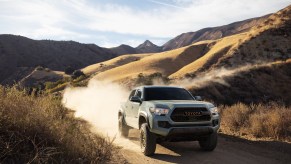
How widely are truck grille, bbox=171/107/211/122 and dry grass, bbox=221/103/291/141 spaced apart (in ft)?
13.9

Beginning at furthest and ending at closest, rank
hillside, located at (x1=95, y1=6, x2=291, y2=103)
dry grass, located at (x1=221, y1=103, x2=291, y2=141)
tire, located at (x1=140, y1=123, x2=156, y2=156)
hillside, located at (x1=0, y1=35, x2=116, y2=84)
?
hillside, located at (x1=0, y1=35, x2=116, y2=84), hillside, located at (x1=95, y1=6, x2=291, y2=103), dry grass, located at (x1=221, y1=103, x2=291, y2=141), tire, located at (x1=140, y1=123, x2=156, y2=156)

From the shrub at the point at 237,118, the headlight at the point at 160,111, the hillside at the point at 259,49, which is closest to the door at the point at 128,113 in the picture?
the headlight at the point at 160,111

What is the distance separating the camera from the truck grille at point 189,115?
9602mm

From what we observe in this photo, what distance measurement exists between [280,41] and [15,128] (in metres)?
44.7

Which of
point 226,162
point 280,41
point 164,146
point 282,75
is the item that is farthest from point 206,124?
point 280,41

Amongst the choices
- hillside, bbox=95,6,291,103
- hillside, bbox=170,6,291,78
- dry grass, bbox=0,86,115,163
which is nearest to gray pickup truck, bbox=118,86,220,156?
dry grass, bbox=0,86,115,163

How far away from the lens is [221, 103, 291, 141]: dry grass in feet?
42.6

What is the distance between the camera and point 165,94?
1136 centimetres

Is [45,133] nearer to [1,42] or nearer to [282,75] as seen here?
[282,75]

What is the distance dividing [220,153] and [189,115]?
1.69 metres

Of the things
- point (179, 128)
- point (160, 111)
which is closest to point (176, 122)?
point (179, 128)

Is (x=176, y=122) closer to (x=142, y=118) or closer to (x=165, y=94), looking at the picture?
(x=142, y=118)

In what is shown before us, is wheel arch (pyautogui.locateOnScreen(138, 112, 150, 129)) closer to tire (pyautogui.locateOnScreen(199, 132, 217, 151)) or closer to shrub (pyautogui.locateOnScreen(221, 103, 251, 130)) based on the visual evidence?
tire (pyautogui.locateOnScreen(199, 132, 217, 151))

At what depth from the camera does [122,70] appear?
212ft
